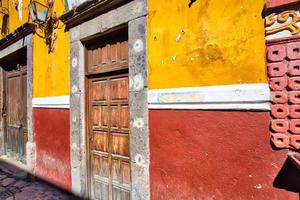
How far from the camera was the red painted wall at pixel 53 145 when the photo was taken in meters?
4.87

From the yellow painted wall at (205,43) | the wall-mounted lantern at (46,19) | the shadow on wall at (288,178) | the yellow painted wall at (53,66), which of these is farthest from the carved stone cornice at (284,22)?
the wall-mounted lantern at (46,19)

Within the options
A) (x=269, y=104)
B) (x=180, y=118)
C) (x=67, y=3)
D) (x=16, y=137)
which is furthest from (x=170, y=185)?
(x=16, y=137)

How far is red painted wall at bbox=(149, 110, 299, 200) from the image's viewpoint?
2354mm

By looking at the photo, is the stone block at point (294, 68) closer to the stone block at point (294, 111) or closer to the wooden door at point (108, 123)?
the stone block at point (294, 111)

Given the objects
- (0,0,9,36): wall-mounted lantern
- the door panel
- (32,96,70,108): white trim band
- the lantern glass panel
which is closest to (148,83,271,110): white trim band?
the door panel

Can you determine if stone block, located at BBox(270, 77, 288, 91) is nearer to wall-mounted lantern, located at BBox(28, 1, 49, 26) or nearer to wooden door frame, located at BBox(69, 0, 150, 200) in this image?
wooden door frame, located at BBox(69, 0, 150, 200)

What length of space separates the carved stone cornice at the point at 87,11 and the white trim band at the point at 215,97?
4.57ft

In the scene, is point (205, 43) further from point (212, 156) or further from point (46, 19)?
point (46, 19)

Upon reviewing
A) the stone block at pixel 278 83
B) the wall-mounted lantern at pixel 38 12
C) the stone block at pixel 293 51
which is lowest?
the stone block at pixel 278 83

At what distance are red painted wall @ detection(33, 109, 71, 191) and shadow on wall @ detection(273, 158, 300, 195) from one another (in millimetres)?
3445

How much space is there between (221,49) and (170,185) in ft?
4.97

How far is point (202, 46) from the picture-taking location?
2.77 metres

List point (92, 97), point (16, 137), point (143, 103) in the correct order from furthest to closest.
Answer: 1. point (16, 137)
2. point (92, 97)
3. point (143, 103)

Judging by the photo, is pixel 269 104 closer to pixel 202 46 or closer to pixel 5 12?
pixel 202 46
